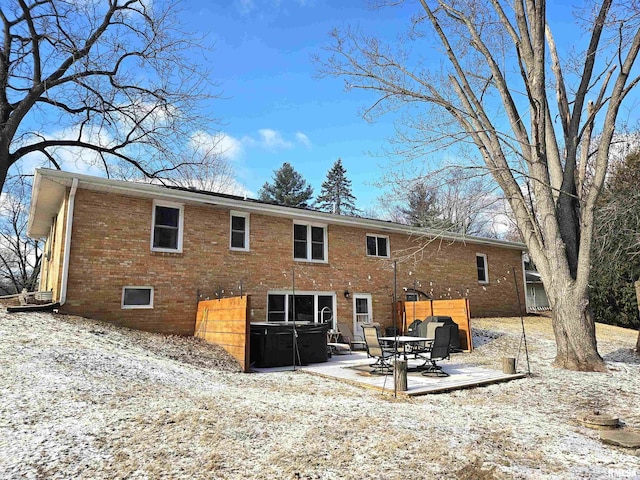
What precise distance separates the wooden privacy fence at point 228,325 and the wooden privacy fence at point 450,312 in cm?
607

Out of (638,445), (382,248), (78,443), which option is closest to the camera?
(78,443)

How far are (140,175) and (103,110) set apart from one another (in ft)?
11.5

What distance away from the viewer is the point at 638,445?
4309mm

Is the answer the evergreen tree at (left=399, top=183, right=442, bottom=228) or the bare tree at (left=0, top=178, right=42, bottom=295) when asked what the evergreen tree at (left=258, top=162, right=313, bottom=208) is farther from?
the bare tree at (left=0, top=178, right=42, bottom=295)

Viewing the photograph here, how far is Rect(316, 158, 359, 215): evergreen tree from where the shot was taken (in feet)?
148

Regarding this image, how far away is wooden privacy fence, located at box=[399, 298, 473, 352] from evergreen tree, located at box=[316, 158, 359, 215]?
30421 millimetres

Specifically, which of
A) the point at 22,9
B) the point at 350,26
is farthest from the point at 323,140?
the point at 22,9

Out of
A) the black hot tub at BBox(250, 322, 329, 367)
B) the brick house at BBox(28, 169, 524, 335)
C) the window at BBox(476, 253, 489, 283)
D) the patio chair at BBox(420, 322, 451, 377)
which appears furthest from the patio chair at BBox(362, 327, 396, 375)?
the window at BBox(476, 253, 489, 283)

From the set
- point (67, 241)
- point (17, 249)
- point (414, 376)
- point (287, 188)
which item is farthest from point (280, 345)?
point (287, 188)

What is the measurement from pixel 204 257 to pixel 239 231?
1.46 m

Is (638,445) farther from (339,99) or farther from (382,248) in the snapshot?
(382,248)

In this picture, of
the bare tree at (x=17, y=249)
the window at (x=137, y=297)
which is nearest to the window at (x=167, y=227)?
the window at (x=137, y=297)

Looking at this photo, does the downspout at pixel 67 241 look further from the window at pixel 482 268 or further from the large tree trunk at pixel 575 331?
the window at pixel 482 268

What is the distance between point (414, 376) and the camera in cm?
888
